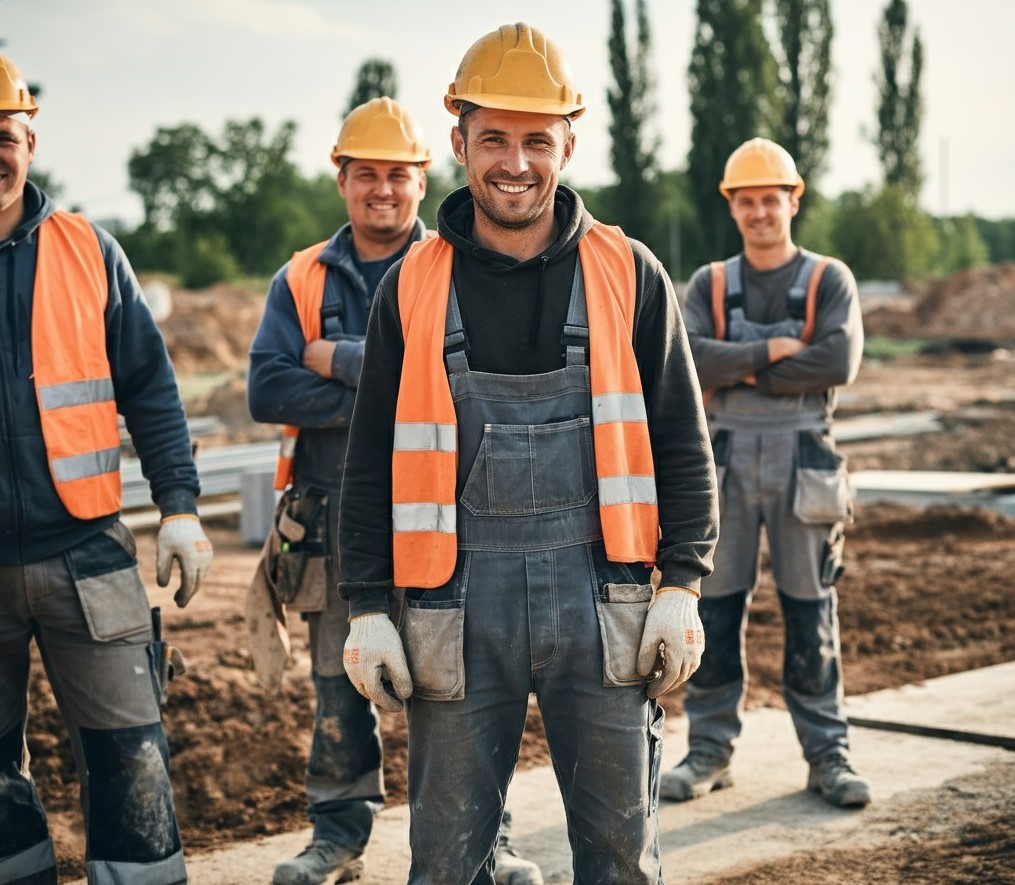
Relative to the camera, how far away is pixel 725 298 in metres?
5.53

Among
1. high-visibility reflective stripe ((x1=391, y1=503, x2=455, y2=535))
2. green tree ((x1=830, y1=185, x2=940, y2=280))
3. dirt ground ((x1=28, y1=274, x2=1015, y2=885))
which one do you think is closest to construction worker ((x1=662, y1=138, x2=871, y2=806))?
dirt ground ((x1=28, y1=274, x2=1015, y2=885))

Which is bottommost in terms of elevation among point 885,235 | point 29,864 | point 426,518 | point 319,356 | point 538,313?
point 29,864

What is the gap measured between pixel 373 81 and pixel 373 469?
149 ft

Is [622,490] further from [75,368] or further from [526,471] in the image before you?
[75,368]

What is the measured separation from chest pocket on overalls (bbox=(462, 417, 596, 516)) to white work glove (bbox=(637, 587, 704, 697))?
0.29 meters

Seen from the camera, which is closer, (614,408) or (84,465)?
(614,408)

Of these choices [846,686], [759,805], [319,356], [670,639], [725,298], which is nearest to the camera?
[670,639]

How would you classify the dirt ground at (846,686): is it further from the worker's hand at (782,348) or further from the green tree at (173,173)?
the green tree at (173,173)

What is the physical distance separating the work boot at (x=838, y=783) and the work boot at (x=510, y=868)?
1.22 metres

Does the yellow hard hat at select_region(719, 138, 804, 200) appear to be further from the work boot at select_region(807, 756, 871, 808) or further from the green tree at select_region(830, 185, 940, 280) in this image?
the green tree at select_region(830, 185, 940, 280)

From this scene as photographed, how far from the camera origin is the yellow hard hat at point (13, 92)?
372cm

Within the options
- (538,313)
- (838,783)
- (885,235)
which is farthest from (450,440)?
(885,235)

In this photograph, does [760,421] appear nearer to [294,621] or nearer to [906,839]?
[906,839]

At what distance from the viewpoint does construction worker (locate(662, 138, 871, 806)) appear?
5191 millimetres
